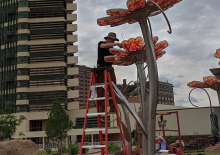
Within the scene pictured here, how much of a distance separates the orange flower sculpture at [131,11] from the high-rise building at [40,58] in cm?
5714

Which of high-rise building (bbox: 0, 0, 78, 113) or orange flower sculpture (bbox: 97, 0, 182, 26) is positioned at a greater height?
high-rise building (bbox: 0, 0, 78, 113)

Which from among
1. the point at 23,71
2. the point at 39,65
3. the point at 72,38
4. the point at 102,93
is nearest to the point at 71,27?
the point at 72,38

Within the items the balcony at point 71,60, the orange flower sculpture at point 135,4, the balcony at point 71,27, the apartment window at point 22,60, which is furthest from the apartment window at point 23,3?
the orange flower sculpture at point 135,4

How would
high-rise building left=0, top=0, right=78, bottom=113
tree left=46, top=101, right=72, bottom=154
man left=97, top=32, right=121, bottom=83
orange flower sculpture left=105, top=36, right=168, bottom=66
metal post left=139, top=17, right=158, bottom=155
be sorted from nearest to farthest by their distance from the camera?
metal post left=139, top=17, right=158, bottom=155
man left=97, top=32, right=121, bottom=83
orange flower sculpture left=105, top=36, right=168, bottom=66
tree left=46, top=101, right=72, bottom=154
high-rise building left=0, top=0, right=78, bottom=113

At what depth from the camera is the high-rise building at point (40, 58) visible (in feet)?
221

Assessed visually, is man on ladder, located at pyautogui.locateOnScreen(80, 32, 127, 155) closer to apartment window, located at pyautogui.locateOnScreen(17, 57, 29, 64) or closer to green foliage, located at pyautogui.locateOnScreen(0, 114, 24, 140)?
green foliage, located at pyautogui.locateOnScreen(0, 114, 24, 140)

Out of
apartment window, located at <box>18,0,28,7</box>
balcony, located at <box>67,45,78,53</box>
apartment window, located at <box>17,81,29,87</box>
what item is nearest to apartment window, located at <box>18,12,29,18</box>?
apartment window, located at <box>18,0,28,7</box>

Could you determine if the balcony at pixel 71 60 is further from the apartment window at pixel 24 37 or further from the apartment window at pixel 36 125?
the apartment window at pixel 36 125

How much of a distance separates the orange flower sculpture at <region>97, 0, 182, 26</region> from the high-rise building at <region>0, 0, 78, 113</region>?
57137 millimetres

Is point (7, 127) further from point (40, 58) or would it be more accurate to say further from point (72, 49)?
point (72, 49)

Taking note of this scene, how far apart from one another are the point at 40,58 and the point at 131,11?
59193 mm

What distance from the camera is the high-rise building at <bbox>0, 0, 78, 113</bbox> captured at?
221ft

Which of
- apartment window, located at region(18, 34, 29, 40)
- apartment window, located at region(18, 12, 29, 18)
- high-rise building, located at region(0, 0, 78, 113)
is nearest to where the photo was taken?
high-rise building, located at region(0, 0, 78, 113)

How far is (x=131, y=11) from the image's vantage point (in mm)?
10094
